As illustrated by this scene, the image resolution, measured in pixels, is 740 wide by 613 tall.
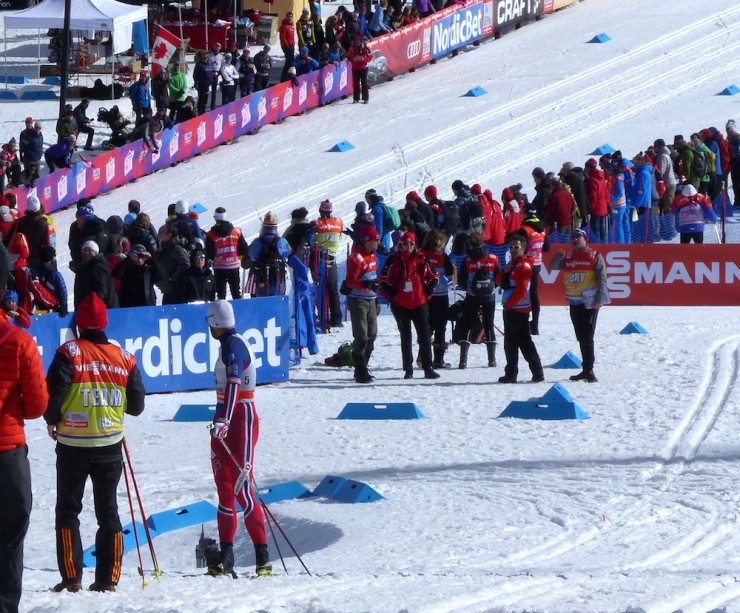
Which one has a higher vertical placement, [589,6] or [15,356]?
[589,6]

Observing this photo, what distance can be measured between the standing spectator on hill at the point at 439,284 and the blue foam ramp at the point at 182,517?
16.5ft

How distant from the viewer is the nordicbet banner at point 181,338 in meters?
13.4

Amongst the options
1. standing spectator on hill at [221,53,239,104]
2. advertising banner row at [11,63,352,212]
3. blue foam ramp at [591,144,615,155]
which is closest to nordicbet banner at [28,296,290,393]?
advertising banner row at [11,63,352,212]

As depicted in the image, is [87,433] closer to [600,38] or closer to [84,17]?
[84,17]

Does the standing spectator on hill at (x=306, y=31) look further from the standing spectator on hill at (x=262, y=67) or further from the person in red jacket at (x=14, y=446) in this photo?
the person in red jacket at (x=14, y=446)

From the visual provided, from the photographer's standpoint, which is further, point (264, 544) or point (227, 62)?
point (227, 62)

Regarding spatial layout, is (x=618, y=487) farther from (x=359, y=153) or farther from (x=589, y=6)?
(x=589, y=6)

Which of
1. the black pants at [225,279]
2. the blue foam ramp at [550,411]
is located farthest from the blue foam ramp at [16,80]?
the blue foam ramp at [550,411]

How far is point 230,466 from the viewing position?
826 cm

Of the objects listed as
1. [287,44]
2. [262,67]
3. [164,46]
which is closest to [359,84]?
[287,44]

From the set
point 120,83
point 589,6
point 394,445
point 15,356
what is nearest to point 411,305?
point 394,445

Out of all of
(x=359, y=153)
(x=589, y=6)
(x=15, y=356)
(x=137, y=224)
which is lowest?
(x=15, y=356)

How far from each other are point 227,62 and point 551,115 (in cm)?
625

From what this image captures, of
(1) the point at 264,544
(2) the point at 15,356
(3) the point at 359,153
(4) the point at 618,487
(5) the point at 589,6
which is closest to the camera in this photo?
(2) the point at 15,356
